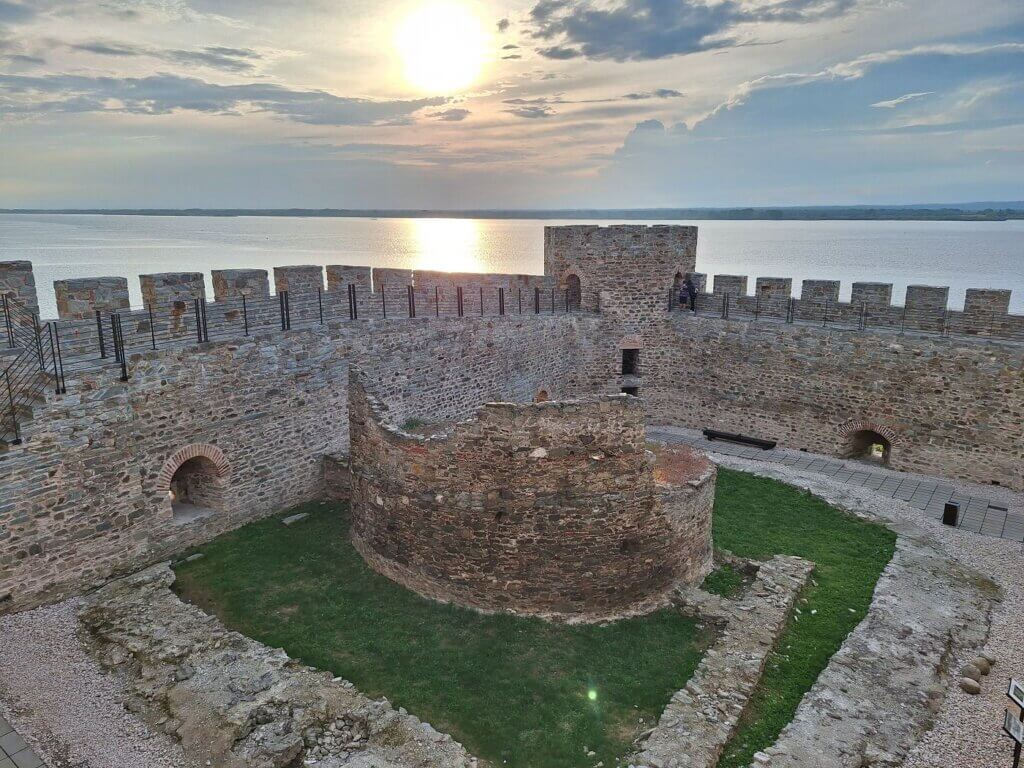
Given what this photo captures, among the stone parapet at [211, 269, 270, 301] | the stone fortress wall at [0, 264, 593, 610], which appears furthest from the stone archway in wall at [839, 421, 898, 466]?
the stone parapet at [211, 269, 270, 301]

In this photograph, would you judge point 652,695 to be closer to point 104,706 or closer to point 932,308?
point 104,706

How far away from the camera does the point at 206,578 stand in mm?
8797

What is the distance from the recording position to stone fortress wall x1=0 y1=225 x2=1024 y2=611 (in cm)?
835

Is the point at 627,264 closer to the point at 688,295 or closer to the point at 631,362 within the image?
the point at 688,295

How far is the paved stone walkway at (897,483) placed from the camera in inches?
453

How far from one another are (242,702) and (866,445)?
1427 centimetres

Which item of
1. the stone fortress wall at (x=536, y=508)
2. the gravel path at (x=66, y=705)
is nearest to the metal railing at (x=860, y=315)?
the stone fortress wall at (x=536, y=508)

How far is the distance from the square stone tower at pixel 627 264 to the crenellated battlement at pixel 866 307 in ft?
2.84

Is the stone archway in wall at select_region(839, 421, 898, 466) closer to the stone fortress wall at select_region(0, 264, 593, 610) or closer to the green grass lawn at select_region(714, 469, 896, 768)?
the green grass lawn at select_region(714, 469, 896, 768)

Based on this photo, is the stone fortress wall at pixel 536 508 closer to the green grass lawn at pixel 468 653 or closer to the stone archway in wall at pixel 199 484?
the green grass lawn at pixel 468 653

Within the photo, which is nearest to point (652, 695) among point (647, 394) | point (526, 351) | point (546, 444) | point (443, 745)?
point (443, 745)

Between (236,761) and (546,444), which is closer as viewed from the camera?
(236,761)

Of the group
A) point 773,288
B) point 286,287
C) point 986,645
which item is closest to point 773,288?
point 773,288

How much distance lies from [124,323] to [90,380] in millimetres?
1323
